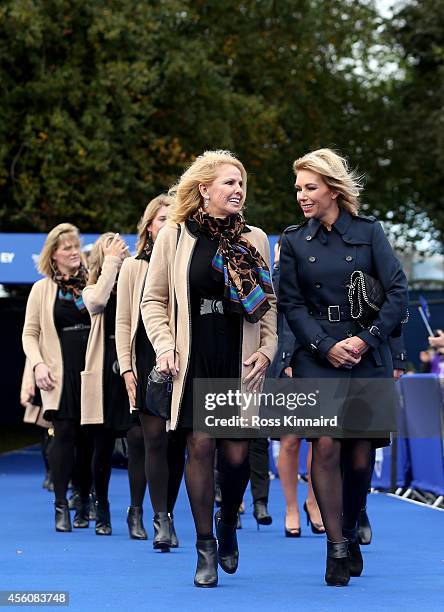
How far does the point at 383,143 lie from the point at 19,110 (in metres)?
12.7

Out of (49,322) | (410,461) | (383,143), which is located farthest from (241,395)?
(383,143)

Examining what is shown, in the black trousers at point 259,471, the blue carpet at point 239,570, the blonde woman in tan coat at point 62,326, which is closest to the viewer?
the blue carpet at point 239,570

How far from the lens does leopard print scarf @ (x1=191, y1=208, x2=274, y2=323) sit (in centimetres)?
716

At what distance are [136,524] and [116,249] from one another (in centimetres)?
191

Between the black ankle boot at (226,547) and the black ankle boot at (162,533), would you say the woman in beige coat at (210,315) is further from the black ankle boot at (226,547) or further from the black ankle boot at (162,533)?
the black ankle boot at (162,533)

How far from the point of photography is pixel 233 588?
23.3ft

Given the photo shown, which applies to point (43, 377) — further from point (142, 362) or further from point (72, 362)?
point (142, 362)

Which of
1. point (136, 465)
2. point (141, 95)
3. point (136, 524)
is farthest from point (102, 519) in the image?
point (141, 95)

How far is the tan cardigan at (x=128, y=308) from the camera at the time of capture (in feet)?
31.4

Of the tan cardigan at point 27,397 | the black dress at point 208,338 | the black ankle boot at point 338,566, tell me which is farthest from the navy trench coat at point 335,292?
the tan cardigan at point 27,397

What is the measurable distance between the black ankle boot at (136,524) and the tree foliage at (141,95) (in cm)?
1799

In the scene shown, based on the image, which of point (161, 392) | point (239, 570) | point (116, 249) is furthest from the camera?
point (116, 249)

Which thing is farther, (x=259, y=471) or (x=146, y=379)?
(x=259, y=471)

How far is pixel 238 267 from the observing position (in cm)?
722
